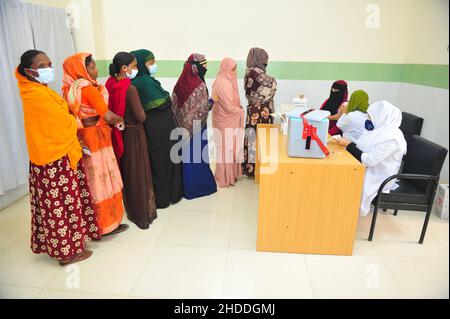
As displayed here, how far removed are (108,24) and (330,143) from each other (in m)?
3.13

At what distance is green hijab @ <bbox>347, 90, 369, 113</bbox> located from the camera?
8.50 feet

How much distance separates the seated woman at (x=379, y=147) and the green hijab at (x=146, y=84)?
1559mm

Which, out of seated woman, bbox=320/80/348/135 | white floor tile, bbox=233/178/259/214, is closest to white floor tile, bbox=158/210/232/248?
white floor tile, bbox=233/178/259/214

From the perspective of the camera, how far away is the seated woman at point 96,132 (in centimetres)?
204

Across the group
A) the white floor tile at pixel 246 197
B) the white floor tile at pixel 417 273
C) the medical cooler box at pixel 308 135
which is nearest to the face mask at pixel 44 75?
the medical cooler box at pixel 308 135

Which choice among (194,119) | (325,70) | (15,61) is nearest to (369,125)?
(194,119)

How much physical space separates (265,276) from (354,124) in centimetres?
148

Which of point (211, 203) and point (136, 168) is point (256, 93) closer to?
point (211, 203)

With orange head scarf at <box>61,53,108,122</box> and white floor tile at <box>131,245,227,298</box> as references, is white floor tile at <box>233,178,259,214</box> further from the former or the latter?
orange head scarf at <box>61,53,108,122</box>

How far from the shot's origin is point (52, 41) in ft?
10.6

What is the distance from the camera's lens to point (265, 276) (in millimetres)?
2084

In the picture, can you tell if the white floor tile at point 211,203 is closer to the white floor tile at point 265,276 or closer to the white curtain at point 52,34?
the white floor tile at point 265,276

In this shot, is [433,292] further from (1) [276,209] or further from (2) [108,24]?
(2) [108,24]
